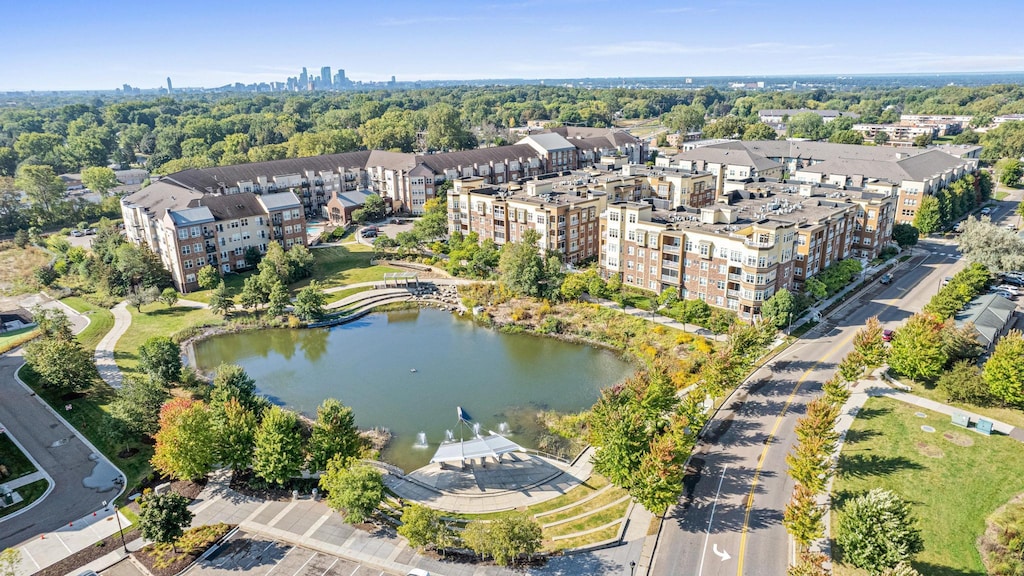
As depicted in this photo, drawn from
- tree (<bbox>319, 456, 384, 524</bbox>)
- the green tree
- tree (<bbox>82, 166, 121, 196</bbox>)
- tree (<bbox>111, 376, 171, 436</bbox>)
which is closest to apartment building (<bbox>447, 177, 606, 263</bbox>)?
the green tree

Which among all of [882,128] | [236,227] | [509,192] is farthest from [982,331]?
[882,128]

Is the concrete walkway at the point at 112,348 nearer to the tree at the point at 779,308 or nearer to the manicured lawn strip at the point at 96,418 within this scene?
the manicured lawn strip at the point at 96,418

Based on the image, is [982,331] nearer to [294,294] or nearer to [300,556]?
[300,556]

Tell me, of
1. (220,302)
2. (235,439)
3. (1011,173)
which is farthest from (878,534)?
(1011,173)

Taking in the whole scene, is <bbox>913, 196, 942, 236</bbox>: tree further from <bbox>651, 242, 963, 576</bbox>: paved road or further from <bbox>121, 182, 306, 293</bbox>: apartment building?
<bbox>121, 182, 306, 293</bbox>: apartment building

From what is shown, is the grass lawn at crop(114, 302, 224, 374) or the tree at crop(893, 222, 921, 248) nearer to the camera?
the grass lawn at crop(114, 302, 224, 374)

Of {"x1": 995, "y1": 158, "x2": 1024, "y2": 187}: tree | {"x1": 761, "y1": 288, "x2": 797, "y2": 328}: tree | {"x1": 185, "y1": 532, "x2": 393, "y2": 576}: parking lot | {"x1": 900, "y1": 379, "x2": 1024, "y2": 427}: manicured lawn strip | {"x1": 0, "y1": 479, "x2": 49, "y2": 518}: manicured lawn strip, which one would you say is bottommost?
{"x1": 185, "y1": 532, "x2": 393, "y2": 576}: parking lot

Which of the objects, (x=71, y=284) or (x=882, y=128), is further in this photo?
(x=882, y=128)
